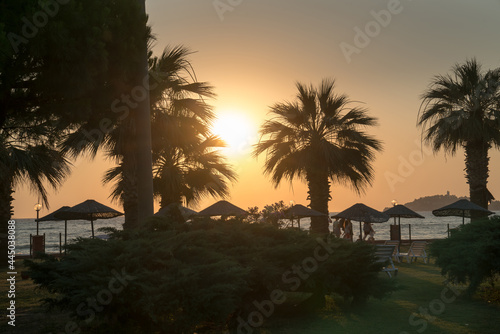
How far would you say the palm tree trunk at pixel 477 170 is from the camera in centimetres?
2449

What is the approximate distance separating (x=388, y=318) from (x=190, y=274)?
3.78 m

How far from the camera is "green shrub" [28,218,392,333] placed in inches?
256

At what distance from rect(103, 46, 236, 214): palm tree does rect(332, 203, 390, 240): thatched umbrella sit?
550 cm

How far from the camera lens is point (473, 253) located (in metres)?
9.76

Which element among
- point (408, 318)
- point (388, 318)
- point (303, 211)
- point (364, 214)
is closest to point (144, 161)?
point (388, 318)

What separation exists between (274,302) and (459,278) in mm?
3830

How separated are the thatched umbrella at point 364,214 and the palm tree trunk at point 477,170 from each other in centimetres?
480

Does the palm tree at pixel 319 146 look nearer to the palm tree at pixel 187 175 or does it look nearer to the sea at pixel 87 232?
the palm tree at pixel 187 175

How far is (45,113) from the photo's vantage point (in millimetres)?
9523

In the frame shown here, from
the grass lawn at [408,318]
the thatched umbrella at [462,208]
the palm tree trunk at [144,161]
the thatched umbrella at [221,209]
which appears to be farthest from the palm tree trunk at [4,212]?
the thatched umbrella at [462,208]

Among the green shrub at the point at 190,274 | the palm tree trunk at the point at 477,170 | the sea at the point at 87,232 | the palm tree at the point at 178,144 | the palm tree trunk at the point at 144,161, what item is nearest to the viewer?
the green shrub at the point at 190,274

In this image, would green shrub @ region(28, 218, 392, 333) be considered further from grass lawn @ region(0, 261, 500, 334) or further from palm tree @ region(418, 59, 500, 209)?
palm tree @ region(418, 59, 500, 209)

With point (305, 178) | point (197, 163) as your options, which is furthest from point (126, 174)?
point (305, 178)

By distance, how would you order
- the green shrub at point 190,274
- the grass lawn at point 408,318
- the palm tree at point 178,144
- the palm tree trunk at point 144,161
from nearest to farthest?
the green shrub at point 190,274 → the grass lawn at point 408,318 → the palm tree trunk at point 144,161 → the palm tree at point 178,144
